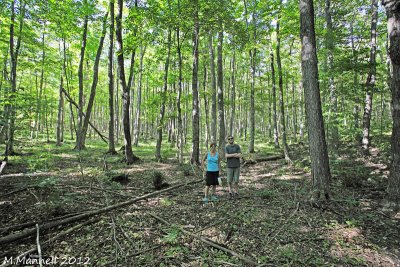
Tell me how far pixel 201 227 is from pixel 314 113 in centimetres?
437

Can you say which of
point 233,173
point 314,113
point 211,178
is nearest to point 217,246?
point 211,178

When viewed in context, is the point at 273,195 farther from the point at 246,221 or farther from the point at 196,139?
the point at 196,139

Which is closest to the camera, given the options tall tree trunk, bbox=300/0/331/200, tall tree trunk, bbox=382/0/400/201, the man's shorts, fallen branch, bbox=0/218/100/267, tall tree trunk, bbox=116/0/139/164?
fallen branch, bbox=0/218/100/267

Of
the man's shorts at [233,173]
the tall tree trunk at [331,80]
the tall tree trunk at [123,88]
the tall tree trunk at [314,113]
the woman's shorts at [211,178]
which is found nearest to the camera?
the tall tree trunk at [314,113]

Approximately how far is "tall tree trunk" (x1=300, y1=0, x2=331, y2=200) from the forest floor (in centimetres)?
66

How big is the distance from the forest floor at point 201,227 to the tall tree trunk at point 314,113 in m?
0.66

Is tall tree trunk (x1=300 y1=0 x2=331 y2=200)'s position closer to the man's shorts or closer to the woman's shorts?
the man's shorts

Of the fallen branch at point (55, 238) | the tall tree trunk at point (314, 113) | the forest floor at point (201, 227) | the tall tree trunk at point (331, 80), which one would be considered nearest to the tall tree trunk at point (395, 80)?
the forest floor at point (201, 227)

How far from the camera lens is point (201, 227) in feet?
16.6

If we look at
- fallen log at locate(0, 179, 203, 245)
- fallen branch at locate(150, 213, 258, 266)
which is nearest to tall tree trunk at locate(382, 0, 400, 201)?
fallen branch at locate(150, 213, 258, 266)

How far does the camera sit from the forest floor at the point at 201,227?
3941mm

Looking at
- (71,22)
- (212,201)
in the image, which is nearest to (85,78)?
(71,22)

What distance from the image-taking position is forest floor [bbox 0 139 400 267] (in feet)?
12.9

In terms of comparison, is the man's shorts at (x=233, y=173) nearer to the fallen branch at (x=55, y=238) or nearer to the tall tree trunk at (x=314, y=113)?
the tall tree trunk at (x=314, y=113)
